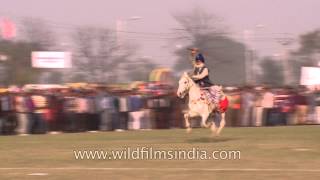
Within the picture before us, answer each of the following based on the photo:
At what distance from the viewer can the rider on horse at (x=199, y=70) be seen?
1906 centimetres

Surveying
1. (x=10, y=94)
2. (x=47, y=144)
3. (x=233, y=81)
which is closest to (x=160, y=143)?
(x=47, y=144)

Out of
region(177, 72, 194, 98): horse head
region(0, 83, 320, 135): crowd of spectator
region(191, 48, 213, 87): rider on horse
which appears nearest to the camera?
region(191, 48, 213, 87): rider on horse

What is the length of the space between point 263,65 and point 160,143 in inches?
2417

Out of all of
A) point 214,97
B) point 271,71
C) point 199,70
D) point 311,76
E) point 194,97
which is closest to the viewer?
point 199,70

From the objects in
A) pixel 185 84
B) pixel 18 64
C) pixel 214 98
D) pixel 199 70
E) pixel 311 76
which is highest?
pixel 199 70

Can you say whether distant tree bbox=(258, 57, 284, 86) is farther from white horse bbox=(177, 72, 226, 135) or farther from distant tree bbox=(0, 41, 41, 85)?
white horse bbox=(177, 72, 226, 135)

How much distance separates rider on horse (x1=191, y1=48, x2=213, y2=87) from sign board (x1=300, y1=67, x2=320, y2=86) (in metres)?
18.3

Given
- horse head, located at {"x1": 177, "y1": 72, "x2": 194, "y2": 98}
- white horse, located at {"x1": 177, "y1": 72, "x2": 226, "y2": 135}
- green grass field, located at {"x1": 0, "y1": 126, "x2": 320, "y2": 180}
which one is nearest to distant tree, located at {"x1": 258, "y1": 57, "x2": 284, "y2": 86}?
white horse, located at {"x1": 177, "y1": 72, "x2": 226, "y2": 135}

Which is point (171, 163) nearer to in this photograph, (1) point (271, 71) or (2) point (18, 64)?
(2) point (18, 64)

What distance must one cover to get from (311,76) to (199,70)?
1886cm

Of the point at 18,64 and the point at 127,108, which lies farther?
the point at 18,64

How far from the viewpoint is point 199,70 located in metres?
19.3

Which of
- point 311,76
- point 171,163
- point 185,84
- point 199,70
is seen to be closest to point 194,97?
point 185,84

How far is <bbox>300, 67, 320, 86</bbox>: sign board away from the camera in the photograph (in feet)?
120
